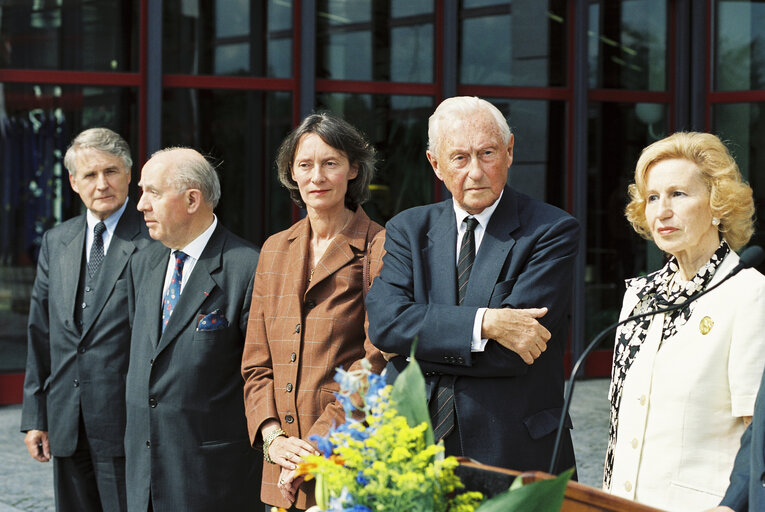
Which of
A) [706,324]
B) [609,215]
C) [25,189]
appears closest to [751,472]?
[706,324]

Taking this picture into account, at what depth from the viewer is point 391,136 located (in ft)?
33.5

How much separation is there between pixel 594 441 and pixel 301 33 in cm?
501

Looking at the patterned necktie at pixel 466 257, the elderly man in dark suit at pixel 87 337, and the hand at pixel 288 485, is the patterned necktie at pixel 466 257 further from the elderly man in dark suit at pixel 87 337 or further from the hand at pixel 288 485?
the elderly man in dark suit at pixel 87 337

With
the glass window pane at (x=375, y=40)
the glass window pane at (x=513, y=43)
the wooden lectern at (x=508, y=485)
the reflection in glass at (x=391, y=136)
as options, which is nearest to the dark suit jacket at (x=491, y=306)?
Result: the wooden lectern at (x=508, y=485)

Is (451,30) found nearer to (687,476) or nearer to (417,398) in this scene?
(687,476)

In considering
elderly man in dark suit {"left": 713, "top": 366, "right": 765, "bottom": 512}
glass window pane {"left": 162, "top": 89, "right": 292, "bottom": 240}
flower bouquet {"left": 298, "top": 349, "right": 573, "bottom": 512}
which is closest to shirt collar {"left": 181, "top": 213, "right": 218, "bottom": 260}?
elderly man in dark suit {"left": 713, "top": 366, "right": 765, "bottom": 512}

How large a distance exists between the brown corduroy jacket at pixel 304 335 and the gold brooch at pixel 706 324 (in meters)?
1.05

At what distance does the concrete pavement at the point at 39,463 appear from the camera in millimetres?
6047

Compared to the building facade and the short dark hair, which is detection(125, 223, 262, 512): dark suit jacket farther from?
the building facade

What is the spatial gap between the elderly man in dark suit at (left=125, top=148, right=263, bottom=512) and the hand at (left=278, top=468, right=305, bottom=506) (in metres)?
0.57

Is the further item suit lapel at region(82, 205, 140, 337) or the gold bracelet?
suit lapel at region(82, 205, 140, 337)

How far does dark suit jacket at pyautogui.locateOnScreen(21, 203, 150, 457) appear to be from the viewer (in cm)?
407

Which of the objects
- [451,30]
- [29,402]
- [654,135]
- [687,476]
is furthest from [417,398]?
[654,135]

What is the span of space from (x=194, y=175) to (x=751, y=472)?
248 cm
